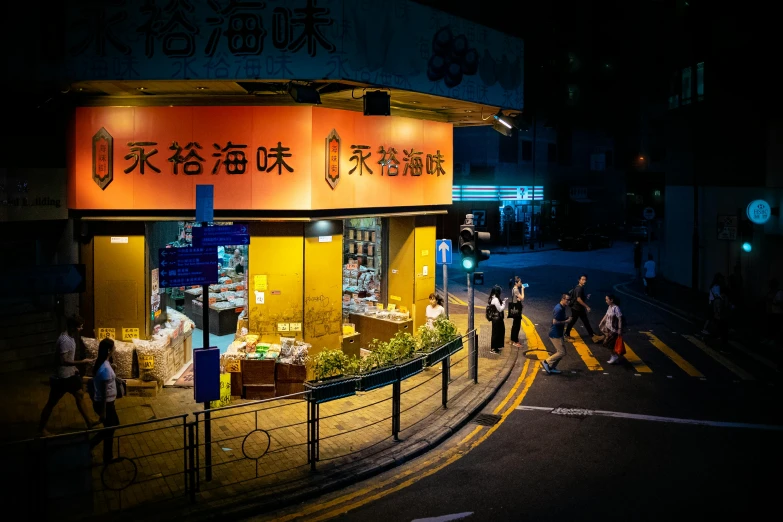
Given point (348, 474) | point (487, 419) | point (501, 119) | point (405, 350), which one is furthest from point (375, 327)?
point (348, 474)

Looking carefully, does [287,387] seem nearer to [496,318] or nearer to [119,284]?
[119,284]

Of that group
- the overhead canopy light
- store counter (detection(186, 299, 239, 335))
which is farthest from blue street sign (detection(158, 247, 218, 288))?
store counter (detection(186, 299, 239, 335))

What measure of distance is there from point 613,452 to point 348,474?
4.39 metres

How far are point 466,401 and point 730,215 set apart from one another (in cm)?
1614

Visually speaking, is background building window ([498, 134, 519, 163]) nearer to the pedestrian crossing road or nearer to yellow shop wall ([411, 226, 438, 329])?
the pedestrian crossing road

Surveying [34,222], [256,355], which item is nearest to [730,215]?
[256,355]

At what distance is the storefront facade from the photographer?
1353cm

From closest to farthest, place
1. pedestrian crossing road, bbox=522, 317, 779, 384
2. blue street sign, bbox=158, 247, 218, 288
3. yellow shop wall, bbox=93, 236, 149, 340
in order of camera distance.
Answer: blue street sign, bbox=158, 247, 218, 288
yellow shop wall, bbox=93, 236, 149, 340
pedestrian crossing road, bbox=522, 317, 779, 384

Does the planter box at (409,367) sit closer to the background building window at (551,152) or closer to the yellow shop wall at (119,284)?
the yellow shop wall at (119,284)

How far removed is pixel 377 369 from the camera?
11211 mm

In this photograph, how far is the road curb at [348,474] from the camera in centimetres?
822

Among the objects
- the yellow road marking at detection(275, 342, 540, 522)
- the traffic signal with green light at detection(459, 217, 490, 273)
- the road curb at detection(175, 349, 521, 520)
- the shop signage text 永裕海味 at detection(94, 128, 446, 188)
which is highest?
the shop signage text 永裕海味 at detection(94, 128, 446, 188)

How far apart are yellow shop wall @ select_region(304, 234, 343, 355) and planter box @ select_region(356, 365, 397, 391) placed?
3860 mm

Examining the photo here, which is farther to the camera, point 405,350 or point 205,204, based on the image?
point 405,350
